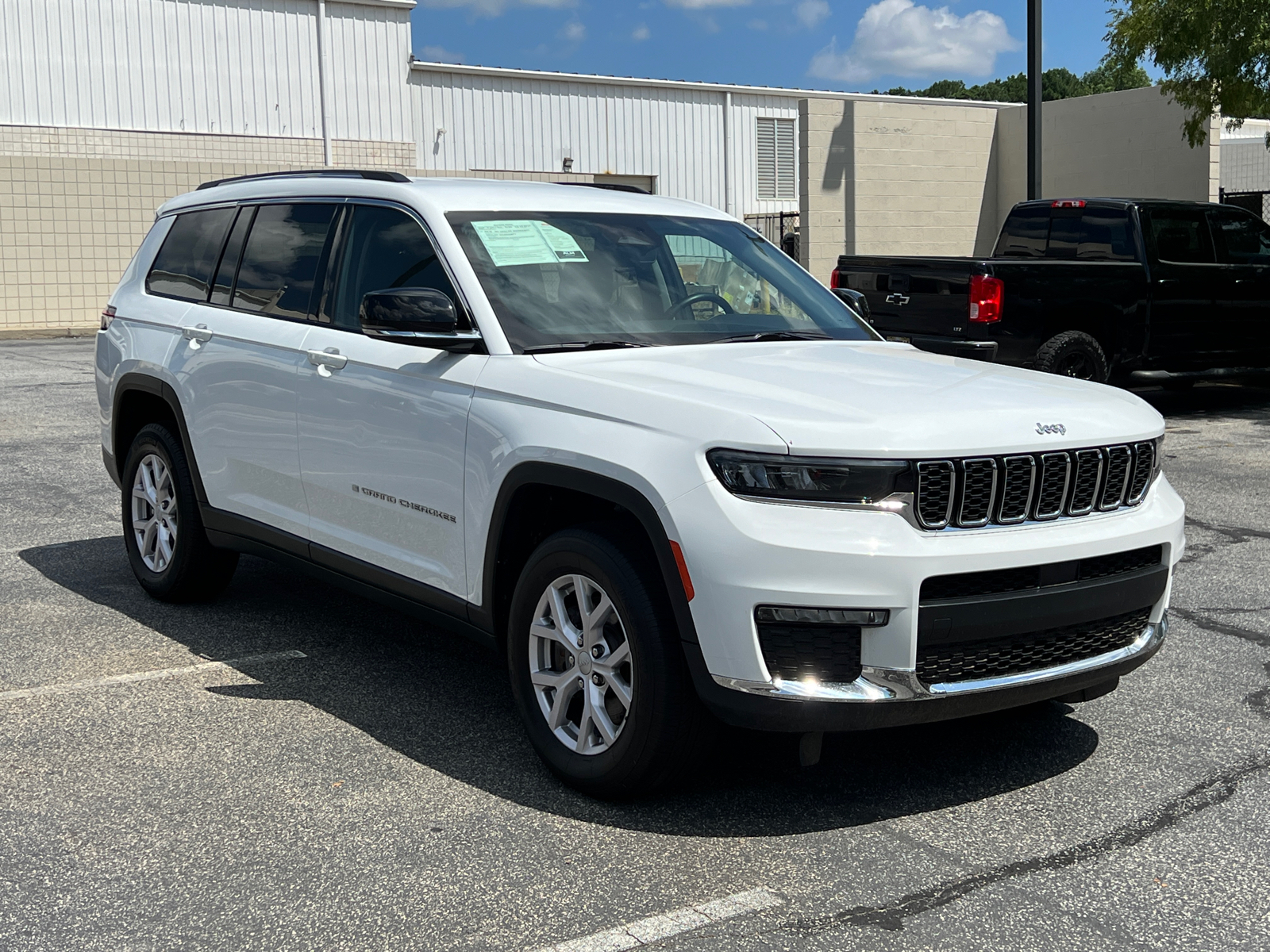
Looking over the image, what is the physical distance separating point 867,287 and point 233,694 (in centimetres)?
812

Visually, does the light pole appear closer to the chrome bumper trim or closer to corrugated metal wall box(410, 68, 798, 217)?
the chrome bumper trim

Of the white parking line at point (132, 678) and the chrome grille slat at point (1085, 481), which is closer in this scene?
the chrome grille slat at point (1085, 481)

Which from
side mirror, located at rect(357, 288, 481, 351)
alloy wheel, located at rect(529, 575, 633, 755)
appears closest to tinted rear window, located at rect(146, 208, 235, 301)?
side mirror, located at rect(357, 288, 481, 351)

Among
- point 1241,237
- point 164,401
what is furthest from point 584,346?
point 1241,237

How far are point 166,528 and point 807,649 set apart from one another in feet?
12.5

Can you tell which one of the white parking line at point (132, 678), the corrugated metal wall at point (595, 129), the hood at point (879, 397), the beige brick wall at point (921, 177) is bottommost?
the white parking line at point (132, 678)

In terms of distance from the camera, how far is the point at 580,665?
4.25m

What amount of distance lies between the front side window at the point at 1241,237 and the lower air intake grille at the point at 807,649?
36.2ft

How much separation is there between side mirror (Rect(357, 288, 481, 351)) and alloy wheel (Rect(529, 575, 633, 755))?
94 cm

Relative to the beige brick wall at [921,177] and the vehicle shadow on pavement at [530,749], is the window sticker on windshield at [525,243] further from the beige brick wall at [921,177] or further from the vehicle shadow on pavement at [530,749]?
the beige brick wall at [921,177]

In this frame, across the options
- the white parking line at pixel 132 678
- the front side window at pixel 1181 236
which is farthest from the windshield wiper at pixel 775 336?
→ the front side window at pixel 1181 236

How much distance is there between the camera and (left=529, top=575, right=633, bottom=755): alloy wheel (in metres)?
4.15

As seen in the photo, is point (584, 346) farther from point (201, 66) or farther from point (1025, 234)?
point (201, 66)

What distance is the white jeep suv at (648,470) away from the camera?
3.78m
